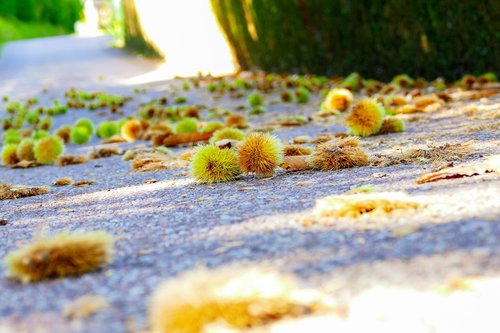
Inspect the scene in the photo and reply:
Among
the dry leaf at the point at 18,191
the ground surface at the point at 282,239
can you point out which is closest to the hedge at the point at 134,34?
the dry leaf at the point at 18,191

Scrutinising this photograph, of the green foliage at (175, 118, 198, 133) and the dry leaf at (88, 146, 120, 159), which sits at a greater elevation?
the green foliage at (175, 118, 198, 133)

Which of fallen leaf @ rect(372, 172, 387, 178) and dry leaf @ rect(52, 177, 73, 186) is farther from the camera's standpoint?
dry leaf @ rect(52, 177, 73, 186)

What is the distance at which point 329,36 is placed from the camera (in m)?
9.62

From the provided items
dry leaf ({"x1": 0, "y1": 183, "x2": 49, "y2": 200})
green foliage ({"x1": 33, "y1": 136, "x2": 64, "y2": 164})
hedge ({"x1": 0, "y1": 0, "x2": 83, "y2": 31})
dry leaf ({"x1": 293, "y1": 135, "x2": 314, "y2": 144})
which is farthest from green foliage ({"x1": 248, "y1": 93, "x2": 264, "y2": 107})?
hedge ({"x1": 0, "y1": 0, "x2": 83, "y2": 31})

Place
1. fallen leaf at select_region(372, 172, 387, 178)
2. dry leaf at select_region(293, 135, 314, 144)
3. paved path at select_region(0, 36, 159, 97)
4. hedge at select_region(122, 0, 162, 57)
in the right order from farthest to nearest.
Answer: hedge at select_region(122, 0, 162, 57) → paved path at select_region(0, 36, 159, 97) → dry leaf at select_region(293, 135, 314, 144) → fallen leaf at select_region(372, 172, 387, 178)

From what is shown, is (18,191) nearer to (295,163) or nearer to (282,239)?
(295,163)

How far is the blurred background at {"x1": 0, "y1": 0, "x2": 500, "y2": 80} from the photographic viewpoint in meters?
7.19

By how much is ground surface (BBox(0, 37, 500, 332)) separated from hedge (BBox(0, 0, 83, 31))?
33745 mm

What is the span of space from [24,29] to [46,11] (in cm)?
596

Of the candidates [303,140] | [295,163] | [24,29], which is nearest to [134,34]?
[24,29]

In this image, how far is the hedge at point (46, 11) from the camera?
35.4 metres

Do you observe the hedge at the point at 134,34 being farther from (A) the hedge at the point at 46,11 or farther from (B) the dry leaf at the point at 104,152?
(B) the dry leaf at the point at 104,152

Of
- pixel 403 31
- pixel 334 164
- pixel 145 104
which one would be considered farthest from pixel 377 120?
pixel 145 104

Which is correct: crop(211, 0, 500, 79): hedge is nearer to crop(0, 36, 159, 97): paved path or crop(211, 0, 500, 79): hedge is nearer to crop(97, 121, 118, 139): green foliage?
crop(0, 36, 159, 97): paved path
